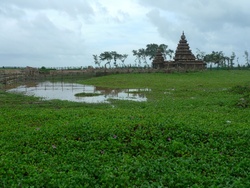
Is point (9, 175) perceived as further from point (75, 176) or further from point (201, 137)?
point (201, 137)

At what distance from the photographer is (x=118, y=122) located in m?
10.6

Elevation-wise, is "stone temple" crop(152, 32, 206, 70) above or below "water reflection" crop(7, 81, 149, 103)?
above

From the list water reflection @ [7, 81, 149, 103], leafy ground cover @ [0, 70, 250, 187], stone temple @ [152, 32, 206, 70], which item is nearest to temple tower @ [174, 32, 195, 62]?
stone temple @ [152, 32, 206, 70]

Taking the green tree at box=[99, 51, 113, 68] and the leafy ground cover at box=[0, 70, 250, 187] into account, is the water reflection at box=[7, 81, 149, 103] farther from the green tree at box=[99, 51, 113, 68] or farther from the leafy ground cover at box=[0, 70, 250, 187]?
the green tree at box=[99, 51, 113, 68]

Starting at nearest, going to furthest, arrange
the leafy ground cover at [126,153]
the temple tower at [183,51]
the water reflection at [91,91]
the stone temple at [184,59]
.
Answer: the leafy ground cover at [126,153]
the water reflection at [91,91]
the stone temple at [184,59]
the temple tower at [183,51]

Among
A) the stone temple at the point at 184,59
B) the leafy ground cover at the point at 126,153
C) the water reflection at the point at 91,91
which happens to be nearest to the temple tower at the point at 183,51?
the stone temple at the point at 184,59

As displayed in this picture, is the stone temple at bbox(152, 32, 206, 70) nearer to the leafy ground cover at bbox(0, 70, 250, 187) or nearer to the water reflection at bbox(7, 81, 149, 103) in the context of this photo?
the water reflection at bbox(7, 81, 149, 103)

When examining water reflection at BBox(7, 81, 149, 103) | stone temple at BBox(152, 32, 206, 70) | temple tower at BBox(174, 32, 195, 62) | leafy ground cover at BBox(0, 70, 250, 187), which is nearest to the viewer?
leafy ground cover at BBox(0, 70, 250, 187)

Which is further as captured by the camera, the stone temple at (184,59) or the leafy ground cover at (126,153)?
the stone temple at (184,59)

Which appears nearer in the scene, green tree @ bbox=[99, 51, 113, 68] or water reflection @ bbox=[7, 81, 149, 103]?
water reflection @ bbox=[7, 81, 149, 103]

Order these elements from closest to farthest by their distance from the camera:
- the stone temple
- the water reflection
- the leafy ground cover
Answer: the leafy ground cover → the water reflection → the stone temple

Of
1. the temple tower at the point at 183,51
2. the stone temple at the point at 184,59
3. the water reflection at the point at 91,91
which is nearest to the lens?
the water reflection at the point at 91,91

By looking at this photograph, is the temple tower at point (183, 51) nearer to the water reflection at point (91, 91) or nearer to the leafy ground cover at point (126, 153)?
the water reflection at point (91, 91)

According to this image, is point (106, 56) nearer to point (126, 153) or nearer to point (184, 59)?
point (184, 59)
